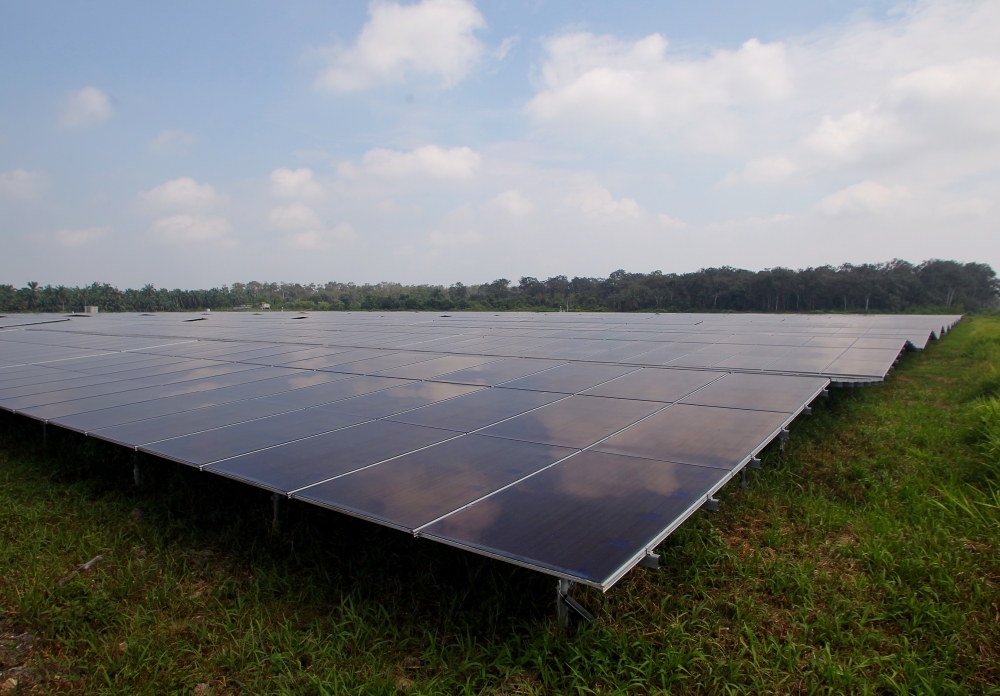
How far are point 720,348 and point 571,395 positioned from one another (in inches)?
246

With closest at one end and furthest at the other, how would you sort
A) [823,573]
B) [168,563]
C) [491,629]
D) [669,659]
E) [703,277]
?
[669,659] → [491,629] → [823,573] → [168,563] → [703,277]

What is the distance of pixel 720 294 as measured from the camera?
215 ft

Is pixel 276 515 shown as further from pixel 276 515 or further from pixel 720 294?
pixel 720 294

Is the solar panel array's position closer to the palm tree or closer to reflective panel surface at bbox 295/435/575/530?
reflective panel surface at bbox 295/435/575/530

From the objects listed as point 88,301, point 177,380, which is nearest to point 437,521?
point 177,380

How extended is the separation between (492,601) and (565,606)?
72 cm

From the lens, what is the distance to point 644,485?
14.6ft

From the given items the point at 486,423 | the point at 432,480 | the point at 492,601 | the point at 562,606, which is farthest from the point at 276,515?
the point at 562,606

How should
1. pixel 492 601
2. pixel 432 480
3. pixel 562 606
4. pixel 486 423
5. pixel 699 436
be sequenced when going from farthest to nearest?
pixel 486 423
pixel 699 436
pixel 432 480
pixel 492 601
pixel 562 606

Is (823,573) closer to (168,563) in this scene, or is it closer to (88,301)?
(168,563)

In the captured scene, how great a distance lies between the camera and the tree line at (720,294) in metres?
61.3

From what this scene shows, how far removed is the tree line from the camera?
201ft

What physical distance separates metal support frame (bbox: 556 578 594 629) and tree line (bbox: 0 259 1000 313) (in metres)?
55.9

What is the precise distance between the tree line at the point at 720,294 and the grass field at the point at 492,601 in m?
53.9
